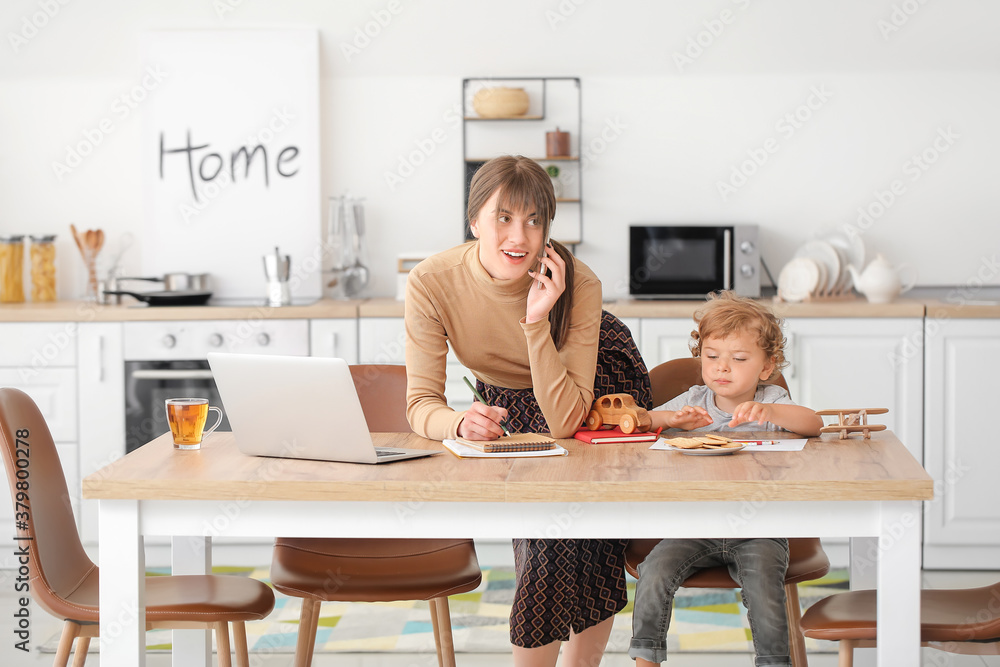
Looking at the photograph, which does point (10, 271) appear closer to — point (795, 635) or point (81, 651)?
point (81, 651)

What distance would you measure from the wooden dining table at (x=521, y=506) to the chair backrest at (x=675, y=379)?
0.70 meters

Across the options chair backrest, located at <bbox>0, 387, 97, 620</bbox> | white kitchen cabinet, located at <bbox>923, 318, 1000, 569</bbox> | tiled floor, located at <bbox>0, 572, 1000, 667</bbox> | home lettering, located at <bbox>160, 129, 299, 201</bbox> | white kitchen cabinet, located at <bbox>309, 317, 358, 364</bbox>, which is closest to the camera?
chair backrest, located at <bbox>0, 387, 97, 620</bbox>

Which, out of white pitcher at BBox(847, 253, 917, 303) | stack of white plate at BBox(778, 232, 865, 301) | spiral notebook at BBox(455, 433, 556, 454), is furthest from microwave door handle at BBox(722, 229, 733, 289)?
spiral notebook at BBox(455, 433, 556, 454)

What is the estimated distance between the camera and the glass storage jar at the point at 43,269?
382 cm

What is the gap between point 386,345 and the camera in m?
3.39

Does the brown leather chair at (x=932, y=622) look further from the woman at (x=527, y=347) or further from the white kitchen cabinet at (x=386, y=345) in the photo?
the white kitchen cabinet at (x=386, y=345)

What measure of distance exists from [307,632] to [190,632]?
23 cm

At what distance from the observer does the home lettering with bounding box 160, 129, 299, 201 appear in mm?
3811

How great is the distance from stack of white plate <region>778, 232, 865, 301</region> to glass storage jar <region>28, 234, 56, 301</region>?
282 cm

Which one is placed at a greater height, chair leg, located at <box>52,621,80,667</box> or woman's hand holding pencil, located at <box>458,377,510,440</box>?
woman's hand holding pencil, located at <box>458,377,510,440</box>

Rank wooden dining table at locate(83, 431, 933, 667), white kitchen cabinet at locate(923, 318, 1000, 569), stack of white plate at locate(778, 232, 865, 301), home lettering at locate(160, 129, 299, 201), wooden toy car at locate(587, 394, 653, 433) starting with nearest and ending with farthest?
wooden dining table at locate(83, 431, 933, 667), wooden toy car at locate(587, 394, 653, 433), white kitchen cabinet at locate(923, 318, 1000, 569), stack of white plate at locate(778, 232, 865, 301), home lettering at locate(160, 129, 299, 201)

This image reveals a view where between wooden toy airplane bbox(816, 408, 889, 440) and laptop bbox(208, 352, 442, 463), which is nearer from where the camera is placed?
laptop bbox(208, 352, 442, 463)

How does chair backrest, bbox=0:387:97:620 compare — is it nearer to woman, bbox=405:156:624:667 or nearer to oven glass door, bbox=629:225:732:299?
woman, bbox=405:156:624:667

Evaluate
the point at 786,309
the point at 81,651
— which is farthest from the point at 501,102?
the point at 81,651
